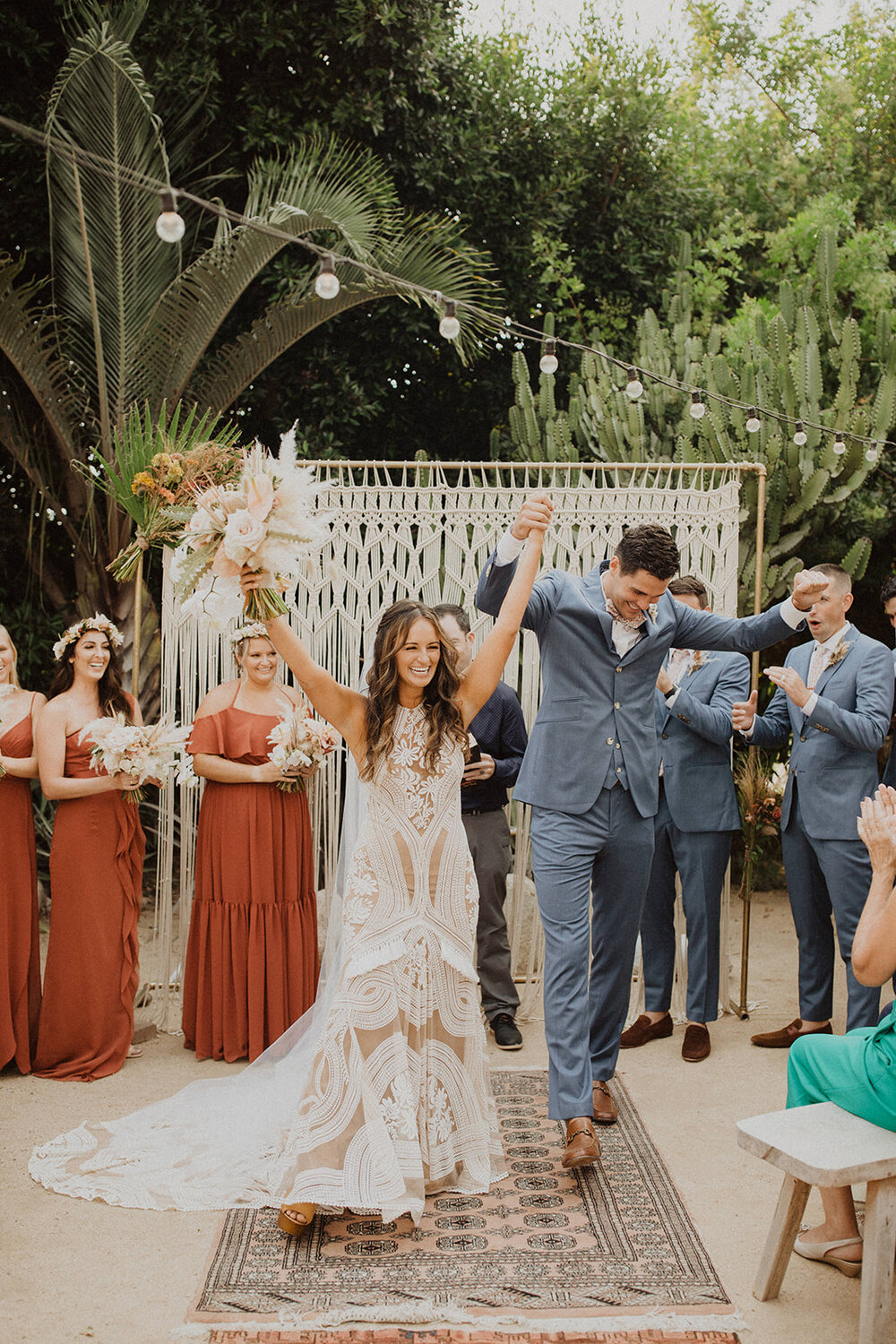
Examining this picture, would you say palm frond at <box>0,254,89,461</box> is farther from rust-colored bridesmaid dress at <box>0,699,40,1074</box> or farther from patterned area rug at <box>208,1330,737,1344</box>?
patterned area rug at <box>208,1330,737,1344</box>

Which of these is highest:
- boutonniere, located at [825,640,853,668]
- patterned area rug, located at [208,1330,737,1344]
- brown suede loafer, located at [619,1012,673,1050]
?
boutonniere, located at [825,640,853,668]

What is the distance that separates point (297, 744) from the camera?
498cm

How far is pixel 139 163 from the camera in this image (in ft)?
24.0

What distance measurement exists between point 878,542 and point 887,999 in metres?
5.43

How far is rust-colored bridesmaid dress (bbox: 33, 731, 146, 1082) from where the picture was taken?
4883 mm

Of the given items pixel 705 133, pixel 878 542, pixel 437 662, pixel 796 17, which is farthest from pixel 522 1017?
pixel 796 17

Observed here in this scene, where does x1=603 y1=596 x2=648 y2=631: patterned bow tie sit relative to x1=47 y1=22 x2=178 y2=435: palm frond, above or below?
below

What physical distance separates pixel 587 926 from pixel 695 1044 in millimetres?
1461

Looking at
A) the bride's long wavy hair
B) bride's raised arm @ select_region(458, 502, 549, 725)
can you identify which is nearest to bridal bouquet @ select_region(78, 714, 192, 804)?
the bride's long wavy hair

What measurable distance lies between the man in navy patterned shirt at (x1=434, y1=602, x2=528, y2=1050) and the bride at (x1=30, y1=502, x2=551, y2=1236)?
1.44m

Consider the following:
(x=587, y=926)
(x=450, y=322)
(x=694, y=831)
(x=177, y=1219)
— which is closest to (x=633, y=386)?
(x=450, y=322)

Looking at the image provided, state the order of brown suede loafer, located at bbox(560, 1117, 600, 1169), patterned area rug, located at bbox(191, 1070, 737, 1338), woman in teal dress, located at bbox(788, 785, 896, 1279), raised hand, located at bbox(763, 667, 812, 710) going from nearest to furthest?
woman in teal dress, located at bbox(788, 785, 896, 1279), patterned area rug, located at bbox(191, 1070, 737, 1338), brown suede loafer, located at bbox(560, 1117, 600, 1169), raised hand, located at bbox(763, 667, 812, 710)

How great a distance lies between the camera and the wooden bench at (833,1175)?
8.74ft

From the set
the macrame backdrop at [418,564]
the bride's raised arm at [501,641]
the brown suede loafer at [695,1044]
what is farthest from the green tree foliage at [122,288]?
the brown suede loafer at [695,1044]
